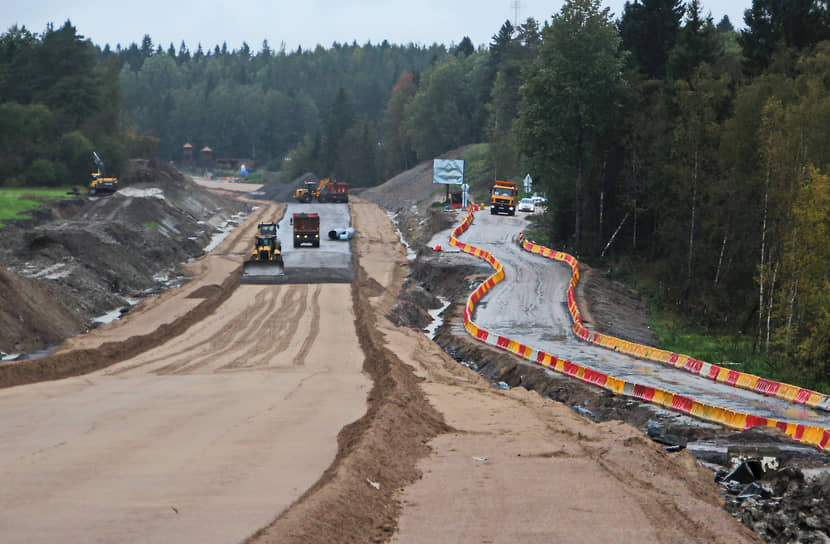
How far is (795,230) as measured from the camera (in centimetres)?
3288

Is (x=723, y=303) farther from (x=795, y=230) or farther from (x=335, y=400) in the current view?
(x=335, y=400)

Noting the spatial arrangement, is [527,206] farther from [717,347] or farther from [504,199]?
[717,347]

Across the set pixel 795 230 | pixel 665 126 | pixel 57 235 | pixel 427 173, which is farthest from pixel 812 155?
pixel 427 173

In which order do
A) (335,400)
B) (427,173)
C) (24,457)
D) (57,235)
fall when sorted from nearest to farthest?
(24,457)
(335,400)
(57,235)
(427,173)

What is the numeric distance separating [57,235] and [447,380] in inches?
1253

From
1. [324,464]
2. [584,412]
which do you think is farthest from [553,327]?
[324,464]

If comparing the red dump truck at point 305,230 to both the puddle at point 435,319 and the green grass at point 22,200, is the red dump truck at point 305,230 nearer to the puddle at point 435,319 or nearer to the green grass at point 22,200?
the puddle at point 435,319

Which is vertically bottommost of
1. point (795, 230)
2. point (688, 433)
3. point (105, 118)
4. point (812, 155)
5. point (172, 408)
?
point (688, 433)

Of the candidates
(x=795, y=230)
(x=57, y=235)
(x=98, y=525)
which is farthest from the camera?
(x=57, y=235)

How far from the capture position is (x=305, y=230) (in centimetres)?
6919

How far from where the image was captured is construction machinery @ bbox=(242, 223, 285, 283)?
180 ft

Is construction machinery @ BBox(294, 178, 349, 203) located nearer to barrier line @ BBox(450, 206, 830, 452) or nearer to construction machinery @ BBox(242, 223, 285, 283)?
construction machinery @ BBox(242, 223, 285, 283)

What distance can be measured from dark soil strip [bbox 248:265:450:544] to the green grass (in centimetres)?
4689

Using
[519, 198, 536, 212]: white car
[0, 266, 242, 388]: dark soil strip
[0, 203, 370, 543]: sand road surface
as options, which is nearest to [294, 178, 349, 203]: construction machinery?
[519, 198, 536, 212]: white car
